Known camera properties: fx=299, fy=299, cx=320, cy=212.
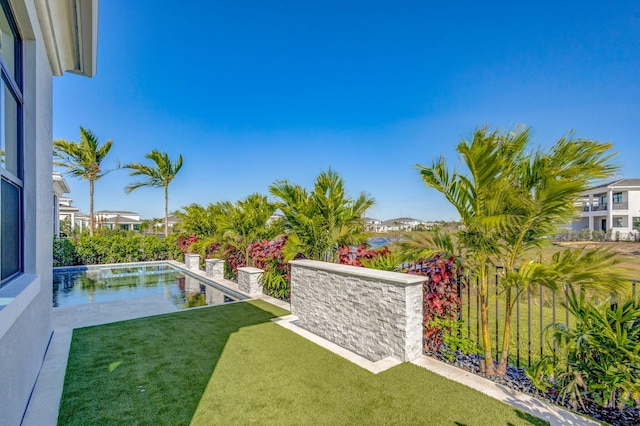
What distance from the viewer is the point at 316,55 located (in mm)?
12453

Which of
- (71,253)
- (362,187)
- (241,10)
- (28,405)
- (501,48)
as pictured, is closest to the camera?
(28,405)

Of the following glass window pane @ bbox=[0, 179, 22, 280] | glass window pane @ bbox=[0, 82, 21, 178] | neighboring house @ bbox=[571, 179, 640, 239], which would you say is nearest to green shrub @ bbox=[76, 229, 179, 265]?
glass window pane @ bbox=[0, 179, 22, 280]

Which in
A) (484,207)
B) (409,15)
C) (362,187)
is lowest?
(484,207)

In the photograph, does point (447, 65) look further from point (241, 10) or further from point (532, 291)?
point (532, 291)

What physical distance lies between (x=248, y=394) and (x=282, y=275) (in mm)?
4787

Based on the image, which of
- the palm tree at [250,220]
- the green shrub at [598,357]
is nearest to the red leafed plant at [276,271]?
the palm tree at [250,220]

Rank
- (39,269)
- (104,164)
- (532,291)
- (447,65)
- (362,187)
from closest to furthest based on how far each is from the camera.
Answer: (532,291), (39,269), (362,187), (447,65), (104,164)

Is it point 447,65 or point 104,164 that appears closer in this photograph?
point 447,65

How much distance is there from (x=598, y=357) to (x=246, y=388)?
353 centimetres

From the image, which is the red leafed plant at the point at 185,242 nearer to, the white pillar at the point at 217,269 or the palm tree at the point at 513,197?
the white pillar at the point at 217,269

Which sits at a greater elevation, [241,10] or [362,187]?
[241,10]

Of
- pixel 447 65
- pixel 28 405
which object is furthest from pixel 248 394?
pixel 447 65

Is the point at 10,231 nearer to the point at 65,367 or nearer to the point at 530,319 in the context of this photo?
the point at 65,367

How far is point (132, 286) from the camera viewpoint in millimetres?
10367
